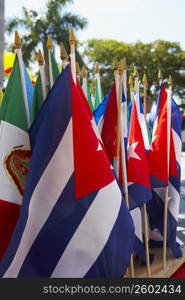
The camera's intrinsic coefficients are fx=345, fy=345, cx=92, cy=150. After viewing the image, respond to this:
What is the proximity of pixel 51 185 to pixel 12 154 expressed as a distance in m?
0.33

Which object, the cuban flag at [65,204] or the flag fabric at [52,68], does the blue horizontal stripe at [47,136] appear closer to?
the cuban flag at [65,204]

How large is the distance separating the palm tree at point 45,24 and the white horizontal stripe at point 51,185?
14.7m

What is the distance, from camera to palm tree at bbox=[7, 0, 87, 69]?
15.9 meters

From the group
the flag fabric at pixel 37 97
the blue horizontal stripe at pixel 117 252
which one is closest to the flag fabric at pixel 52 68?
the flag fabric at pixel 37 97

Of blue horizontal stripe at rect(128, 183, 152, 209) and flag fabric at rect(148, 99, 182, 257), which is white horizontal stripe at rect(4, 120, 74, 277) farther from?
flag fabric at rect(148, 99, 182, 257)

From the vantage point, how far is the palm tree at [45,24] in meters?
15.9

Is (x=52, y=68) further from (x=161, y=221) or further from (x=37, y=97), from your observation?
(x=161, y=221)

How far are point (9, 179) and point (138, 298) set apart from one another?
3.13ft

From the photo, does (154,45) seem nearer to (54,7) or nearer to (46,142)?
(54,7)

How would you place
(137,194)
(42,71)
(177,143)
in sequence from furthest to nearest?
(177,143) < (137,194) < (42,71)

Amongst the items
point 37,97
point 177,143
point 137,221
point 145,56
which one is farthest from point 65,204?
point 145,56

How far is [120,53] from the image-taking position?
2750 cm

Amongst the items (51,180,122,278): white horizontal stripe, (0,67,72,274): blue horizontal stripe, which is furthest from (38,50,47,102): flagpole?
(51,180,122,278): white horizontal stripe

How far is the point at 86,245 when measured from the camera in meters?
1.81
